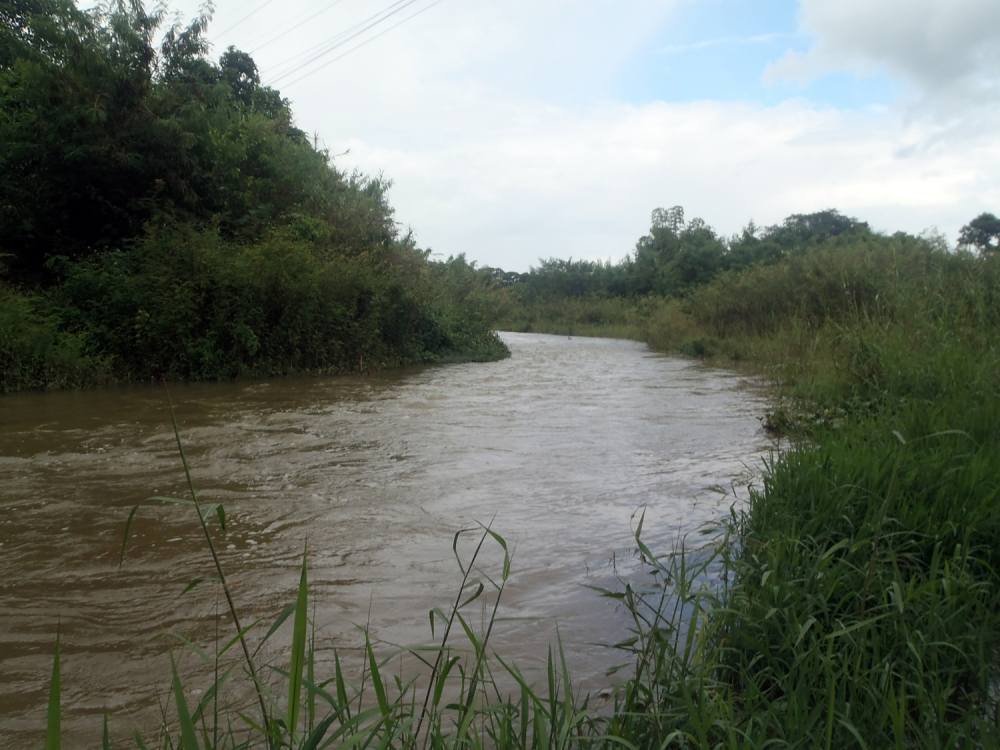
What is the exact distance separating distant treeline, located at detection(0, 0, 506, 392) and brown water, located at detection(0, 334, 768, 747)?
2.28 m

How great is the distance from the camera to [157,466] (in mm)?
5926

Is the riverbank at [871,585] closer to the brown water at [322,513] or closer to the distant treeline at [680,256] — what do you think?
the brown water at [322,513]

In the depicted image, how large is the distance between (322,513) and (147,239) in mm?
10114

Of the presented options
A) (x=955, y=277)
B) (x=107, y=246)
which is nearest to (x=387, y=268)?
(x=107, y=246)

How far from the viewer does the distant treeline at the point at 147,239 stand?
1206 centimetres

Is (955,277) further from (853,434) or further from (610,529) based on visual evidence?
(610,529)

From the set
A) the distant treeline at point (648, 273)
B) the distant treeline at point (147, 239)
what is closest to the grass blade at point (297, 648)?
the distant treeline at point (147, 239)

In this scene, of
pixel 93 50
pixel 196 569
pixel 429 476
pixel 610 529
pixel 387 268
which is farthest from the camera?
pixel 387 268

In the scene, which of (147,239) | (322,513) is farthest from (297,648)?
(147,239)

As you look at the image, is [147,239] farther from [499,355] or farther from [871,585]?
[871,585]

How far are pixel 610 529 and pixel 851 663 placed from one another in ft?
7.01

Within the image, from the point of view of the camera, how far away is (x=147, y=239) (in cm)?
1288

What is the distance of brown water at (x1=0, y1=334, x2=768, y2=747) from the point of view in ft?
9.27

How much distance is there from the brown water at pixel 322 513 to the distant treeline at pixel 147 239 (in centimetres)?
228
